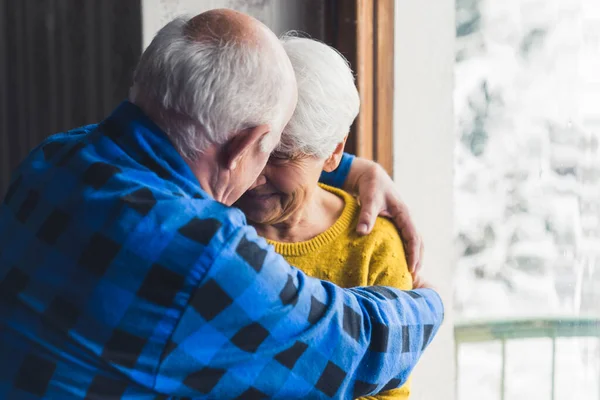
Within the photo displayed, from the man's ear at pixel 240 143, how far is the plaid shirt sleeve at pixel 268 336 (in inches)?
5.3

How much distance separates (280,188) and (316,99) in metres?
0.19

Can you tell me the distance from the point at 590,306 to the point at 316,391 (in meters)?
0.96

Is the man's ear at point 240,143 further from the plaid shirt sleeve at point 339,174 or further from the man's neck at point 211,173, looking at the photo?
the plaid shirt sleeve at point 339,174

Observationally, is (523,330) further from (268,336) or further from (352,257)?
(268,336)

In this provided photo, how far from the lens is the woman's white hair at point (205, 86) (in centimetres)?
106

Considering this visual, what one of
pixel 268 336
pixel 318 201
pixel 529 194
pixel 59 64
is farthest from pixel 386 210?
pixel 59 64

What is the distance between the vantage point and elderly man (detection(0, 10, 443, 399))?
987mm

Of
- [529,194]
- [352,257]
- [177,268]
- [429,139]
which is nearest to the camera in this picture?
[177,268]

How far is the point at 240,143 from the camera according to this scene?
1108 mm

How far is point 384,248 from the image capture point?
4.94ft

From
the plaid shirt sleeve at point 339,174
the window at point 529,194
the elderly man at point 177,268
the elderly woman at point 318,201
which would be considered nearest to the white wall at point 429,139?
the window at point 529,194

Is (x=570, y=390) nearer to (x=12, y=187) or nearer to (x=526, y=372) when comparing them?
(x=526, y=372)

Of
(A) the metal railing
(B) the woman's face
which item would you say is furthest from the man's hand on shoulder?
(A) the metal railing

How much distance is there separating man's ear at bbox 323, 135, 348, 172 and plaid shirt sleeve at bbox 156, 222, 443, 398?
1.54ft
